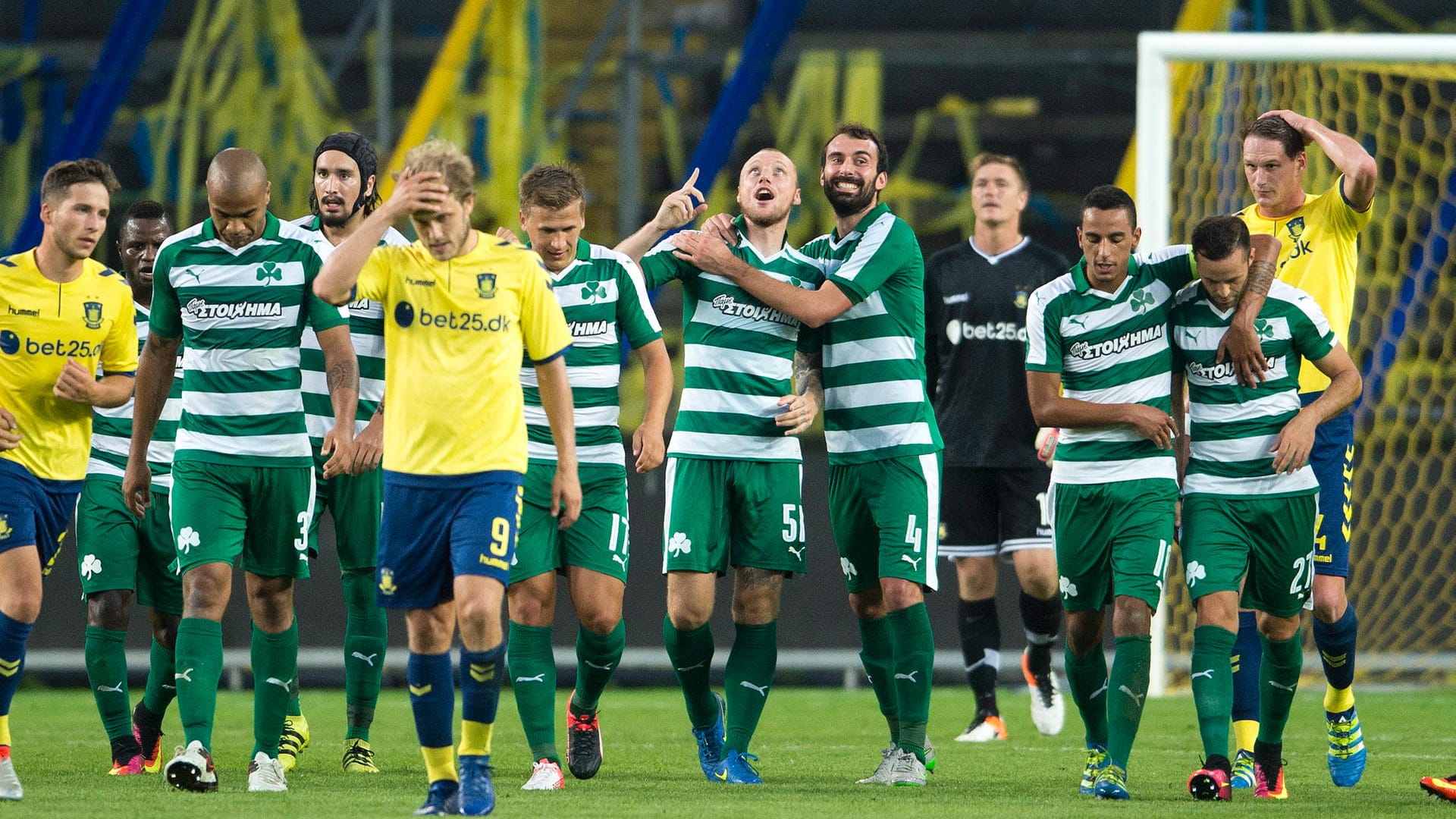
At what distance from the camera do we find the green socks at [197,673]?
5.41 m

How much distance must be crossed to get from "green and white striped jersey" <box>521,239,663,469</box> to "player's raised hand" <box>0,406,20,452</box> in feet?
5.17

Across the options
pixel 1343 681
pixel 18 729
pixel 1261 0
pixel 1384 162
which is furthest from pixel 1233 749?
pixel 1261 0

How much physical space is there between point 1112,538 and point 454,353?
2.16m

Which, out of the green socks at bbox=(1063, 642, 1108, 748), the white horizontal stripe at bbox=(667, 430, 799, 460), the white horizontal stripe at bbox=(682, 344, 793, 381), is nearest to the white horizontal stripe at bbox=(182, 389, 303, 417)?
the white horizontal stripe at bbox=(667, 430, 799, 460)

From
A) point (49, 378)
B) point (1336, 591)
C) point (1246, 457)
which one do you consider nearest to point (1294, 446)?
point (1246, 457)

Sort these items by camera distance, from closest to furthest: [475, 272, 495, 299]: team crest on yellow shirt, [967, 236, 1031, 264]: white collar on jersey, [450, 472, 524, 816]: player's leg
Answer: [450, 472, 524, 816]: player's leg
[475, 272, 495, 299]: team crest on yellow shirt
[967, 236, 1031, 264]: white collar on jersey

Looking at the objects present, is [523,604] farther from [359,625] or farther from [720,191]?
[720,191]

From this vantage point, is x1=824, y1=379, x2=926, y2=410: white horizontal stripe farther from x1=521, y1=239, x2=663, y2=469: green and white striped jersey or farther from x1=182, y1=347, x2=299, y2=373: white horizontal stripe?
x1=182, y1=347, x2=299, y2=373: white horizontal stripe

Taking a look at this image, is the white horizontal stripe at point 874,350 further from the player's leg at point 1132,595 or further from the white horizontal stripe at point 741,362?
the player's leg at point 1132,595

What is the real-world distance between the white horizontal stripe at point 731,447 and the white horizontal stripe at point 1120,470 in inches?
38.0

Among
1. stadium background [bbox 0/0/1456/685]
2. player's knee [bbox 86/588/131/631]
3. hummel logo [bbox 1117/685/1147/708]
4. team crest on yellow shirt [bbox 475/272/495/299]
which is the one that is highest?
stadium background [bbox 0/0/1456/685]

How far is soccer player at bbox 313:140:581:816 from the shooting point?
15.7 feet

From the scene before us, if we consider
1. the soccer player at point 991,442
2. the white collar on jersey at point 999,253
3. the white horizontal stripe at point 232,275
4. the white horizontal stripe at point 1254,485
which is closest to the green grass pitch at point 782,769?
the soccer player at point 991,442

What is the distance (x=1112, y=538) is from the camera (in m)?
5.68
